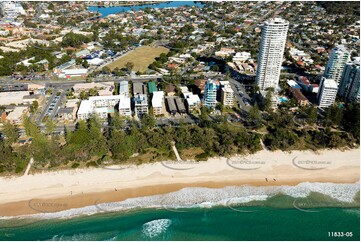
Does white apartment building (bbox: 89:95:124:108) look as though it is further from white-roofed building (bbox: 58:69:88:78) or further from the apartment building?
the apartment building

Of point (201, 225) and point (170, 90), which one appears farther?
point (170, 90)

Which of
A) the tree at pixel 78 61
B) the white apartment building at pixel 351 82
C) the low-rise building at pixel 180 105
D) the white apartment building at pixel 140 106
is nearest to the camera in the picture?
the white apartment building at pixel 140 106

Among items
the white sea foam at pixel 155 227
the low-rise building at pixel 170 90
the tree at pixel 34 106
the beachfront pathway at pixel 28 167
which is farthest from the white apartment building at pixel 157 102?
the white sea foam at pixel 155 227

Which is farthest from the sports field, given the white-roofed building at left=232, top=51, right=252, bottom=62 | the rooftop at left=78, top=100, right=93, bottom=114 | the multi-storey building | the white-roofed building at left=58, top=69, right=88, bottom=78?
the multi-storey building

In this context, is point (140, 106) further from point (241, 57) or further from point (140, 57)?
point (241, 57)

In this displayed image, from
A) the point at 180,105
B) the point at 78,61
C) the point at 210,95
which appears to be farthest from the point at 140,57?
the point at 210,95

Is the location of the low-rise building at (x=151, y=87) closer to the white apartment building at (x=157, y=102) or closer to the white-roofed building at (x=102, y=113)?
the white apartment building at (x=157, y=102)
